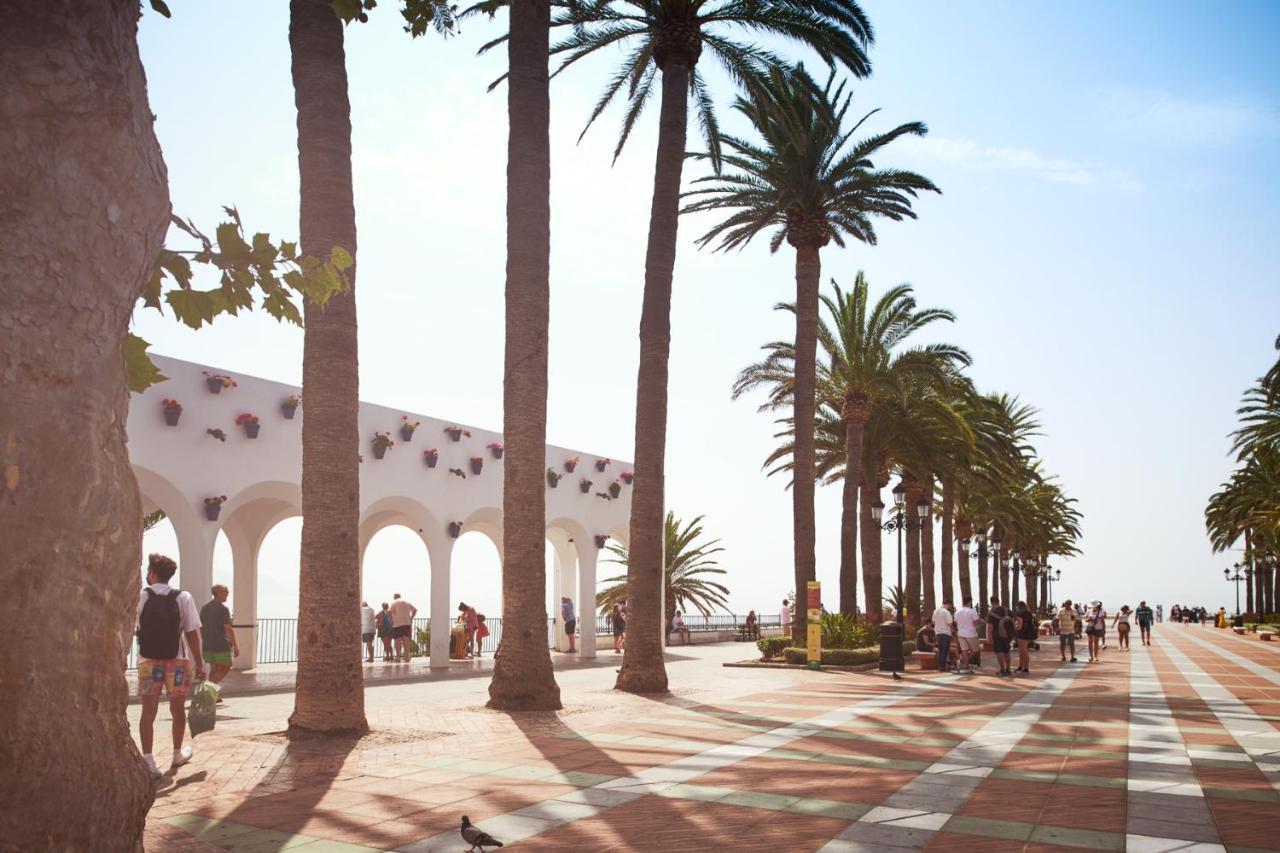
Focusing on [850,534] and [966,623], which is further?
[850,534]

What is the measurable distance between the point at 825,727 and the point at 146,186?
10.4 meters

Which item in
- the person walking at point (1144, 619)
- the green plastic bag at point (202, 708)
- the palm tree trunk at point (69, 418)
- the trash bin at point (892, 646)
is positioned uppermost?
the palm tree trunk at point (69, 418)

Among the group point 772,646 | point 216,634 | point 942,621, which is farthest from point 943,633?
point 216,634

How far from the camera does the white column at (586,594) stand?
28.6 meters

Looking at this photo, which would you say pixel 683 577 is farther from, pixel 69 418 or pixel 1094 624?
pixel 69 418

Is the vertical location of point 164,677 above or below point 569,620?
above

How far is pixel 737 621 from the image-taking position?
44062 mm

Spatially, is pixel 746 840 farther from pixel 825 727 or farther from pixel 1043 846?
pixel 825 727

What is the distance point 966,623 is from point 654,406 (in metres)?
10.3

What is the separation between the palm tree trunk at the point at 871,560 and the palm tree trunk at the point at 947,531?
4.92 meters

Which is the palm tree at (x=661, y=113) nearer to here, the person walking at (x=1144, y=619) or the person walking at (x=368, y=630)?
the person walking at (x=368, y=630)

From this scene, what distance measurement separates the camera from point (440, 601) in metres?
24.5

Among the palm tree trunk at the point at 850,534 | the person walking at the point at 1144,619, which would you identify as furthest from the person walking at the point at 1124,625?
the palm tree trunk at the point at 850,534

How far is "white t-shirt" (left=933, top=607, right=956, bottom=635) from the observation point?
23109mm
